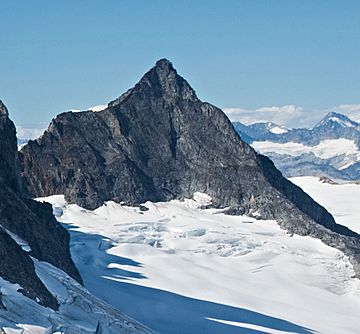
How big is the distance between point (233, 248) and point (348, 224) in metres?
65.4

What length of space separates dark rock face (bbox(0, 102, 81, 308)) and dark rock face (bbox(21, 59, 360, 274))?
135ft

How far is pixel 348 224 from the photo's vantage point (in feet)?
566

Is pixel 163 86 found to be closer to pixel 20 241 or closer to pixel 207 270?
pixel 207 270

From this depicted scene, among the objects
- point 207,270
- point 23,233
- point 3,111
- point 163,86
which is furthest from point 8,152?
point 163,86

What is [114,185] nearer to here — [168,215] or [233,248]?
[168,215]

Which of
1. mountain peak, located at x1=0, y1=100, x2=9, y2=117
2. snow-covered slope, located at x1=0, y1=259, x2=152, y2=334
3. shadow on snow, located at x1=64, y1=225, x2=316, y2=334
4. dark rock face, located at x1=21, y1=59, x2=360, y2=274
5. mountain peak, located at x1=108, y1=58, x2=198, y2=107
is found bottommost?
snow-covered slope, located at x1=0, y1=259, x2=152, y2=334

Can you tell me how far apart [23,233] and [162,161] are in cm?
6995

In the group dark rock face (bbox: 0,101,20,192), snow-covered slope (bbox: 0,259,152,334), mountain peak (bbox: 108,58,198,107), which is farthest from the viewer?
mountain peak (bbox: 108,58,198,107)

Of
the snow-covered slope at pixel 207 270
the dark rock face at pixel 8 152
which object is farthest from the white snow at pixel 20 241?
the snow-covered slope at pixel 207 270

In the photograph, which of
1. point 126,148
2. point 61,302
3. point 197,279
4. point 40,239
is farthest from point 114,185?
point 61,302

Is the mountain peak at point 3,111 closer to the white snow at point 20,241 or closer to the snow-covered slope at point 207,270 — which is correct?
the snow-covered slope at point 207,270

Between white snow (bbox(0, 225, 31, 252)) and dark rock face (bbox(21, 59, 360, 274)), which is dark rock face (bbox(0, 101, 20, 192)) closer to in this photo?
white snow (bbox(0, 225, 31, 252))

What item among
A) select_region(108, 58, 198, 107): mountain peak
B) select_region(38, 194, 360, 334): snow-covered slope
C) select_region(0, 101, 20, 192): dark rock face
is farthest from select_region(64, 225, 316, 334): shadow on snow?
select_region(108, 58, 198, 107): mountain peak

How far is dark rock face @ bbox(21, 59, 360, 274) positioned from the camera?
126 m
